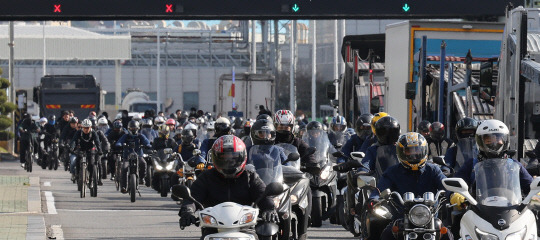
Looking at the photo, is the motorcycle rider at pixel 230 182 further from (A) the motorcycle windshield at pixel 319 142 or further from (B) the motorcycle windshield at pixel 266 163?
(A) the motorcycle windshield at pixel 319 142

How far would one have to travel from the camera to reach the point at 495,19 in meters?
29.2

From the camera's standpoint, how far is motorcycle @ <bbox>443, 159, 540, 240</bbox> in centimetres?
916

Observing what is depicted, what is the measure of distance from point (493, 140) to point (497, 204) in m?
1.22

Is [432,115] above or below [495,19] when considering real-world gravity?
below

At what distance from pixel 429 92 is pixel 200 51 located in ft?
295

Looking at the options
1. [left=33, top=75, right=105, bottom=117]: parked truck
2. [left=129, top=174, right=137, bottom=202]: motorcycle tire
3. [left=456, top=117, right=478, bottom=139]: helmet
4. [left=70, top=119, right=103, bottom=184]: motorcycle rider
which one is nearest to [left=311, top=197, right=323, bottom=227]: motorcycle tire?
[left=456, top=117, right=478, bottom=139]: helmet

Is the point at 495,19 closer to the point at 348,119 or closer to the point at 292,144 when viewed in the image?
the point at 348,119

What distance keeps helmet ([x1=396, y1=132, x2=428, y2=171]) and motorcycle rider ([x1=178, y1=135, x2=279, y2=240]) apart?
1.24 metres

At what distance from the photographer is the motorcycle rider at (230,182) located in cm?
994

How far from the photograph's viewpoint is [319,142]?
58.2 ft

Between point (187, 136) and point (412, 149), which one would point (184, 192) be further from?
point (187, 136)

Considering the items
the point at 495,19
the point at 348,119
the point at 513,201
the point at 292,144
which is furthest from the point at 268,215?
the point at 348,119

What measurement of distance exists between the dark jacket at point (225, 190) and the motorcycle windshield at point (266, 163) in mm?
2191

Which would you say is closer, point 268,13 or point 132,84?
point 268,13
